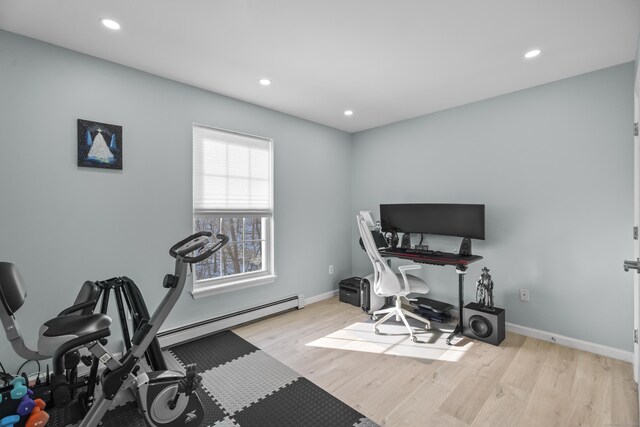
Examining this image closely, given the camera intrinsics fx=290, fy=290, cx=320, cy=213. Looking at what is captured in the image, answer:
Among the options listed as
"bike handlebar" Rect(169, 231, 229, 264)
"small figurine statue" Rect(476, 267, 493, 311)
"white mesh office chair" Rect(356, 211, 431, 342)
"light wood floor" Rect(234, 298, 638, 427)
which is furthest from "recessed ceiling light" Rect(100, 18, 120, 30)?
"small figurine statue" Rect(476, 267, 493, 311)

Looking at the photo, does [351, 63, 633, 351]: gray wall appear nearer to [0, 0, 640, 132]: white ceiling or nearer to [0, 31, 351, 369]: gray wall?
[0, 0, 640, 132]: white ceiling

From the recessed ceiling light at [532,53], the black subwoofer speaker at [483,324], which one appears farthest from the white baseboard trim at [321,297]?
the recessed ceiling light at [532,53]

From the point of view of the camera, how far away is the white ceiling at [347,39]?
181 cm

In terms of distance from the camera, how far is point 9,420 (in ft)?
4.49

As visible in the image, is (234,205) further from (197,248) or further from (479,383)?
(479,383)

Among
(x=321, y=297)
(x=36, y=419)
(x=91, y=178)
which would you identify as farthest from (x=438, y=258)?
(x=91, y=178)

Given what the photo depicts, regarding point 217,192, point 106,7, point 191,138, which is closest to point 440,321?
point 217,192

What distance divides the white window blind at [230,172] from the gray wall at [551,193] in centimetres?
209

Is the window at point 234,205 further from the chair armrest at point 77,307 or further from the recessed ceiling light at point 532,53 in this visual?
the recessed ceiling light at point 532,53

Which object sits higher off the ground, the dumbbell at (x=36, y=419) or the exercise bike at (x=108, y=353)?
the exercise bike at (x=108, y=353)

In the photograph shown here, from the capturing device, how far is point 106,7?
1801mm

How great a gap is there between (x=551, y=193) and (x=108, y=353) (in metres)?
3.70

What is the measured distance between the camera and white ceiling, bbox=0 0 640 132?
181cm

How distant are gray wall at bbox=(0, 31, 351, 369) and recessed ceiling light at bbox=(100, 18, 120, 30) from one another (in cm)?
57
